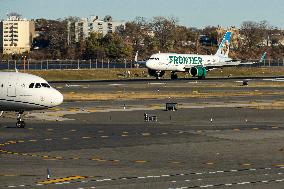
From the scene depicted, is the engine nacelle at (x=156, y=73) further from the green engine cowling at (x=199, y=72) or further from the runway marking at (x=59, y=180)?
the runway marking at (x=59, y=180)

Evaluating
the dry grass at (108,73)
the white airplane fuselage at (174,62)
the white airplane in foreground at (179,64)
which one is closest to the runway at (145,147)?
the white airplane fuselage at (174,62)

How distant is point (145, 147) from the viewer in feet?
165

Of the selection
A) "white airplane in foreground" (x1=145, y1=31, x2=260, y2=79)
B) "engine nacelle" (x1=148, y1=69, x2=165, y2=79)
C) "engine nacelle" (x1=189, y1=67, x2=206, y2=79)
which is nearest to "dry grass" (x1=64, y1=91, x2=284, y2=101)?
"white airplane in foreground" (x1=145, y1=31, x2=260, y2=79)

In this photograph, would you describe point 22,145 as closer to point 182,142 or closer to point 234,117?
point 182,142

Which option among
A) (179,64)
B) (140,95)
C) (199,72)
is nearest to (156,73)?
(179,64)

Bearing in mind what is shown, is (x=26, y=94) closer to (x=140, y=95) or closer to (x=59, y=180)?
(x=59, y=180)

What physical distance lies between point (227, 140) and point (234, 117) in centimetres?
2025

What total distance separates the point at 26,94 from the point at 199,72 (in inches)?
3827

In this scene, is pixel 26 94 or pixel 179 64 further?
pixel 179 64

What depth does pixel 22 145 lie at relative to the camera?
Result: 50625 mm

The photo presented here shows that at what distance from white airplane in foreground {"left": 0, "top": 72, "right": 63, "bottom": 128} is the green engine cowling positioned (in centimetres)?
9607

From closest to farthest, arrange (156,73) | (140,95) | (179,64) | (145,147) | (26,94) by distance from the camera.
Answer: (145,147)
(26,94)
(140,95)
(156,73)
(179,64)

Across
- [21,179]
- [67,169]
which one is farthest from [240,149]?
[21,179]

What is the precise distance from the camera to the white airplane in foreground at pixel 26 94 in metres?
59.9
